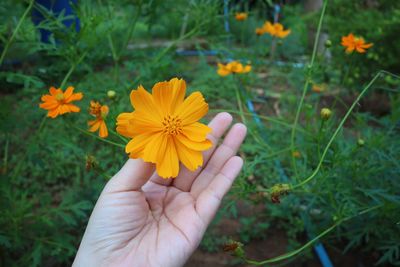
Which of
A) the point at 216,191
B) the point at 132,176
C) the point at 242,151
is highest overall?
the point at 132,176

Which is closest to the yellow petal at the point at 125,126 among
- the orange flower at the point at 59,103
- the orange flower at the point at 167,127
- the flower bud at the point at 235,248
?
the orange flower at the point at 167,127

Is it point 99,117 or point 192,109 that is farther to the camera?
point 99,117

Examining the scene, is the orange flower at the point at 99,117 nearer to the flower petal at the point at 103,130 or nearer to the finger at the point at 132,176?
the flower petal at the point at 103,130

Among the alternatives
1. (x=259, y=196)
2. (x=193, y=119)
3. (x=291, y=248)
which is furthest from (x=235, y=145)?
(x=291, y=248)

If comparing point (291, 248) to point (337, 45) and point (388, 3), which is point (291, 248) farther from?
point (388, 3)

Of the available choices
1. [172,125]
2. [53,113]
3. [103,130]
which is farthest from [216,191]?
[53,113]

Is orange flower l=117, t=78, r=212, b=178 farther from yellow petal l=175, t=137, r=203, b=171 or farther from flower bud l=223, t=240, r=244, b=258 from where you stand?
flower bud l=223, t=240, r=244, b=258

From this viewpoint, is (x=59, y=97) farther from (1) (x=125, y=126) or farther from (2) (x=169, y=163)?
(2) (x=169, y=163)
